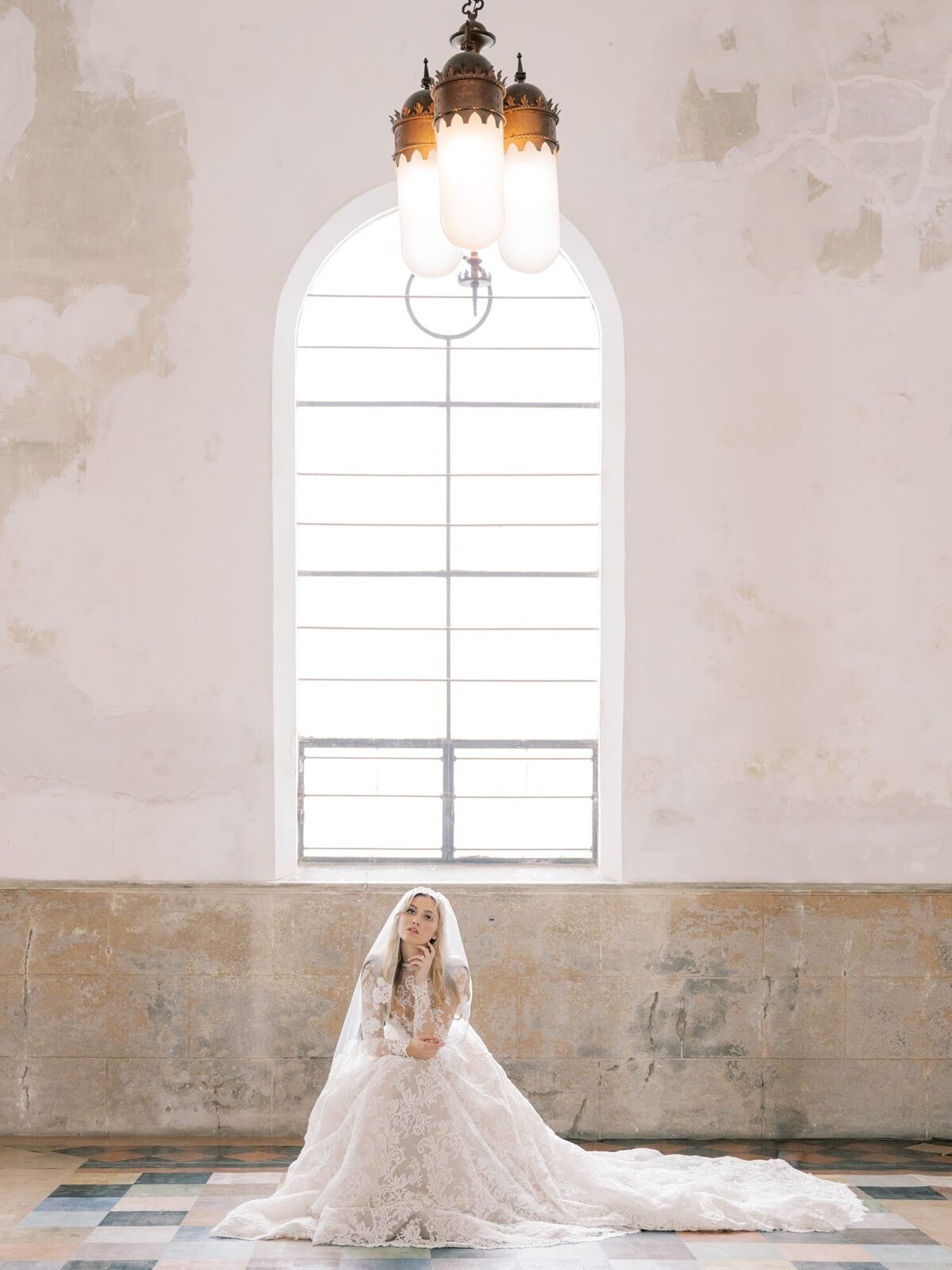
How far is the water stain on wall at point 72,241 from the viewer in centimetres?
534

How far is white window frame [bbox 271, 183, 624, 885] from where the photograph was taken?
5.42 metres

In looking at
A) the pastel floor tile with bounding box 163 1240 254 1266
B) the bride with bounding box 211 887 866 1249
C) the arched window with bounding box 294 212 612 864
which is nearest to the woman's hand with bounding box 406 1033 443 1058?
the bride with bounding box 211 887 866 1249

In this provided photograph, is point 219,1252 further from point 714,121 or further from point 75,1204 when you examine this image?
point 714,121

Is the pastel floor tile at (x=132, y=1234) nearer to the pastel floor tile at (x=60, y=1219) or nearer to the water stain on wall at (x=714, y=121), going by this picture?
the pastel floor tile at (x=60, y=1219)

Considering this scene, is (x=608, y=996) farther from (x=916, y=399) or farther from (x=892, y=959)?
(x=916, y=399)

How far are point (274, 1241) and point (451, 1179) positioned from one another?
0.63 m

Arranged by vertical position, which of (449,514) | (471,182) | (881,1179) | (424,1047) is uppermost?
(471,182)

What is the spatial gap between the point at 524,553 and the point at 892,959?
2565mm

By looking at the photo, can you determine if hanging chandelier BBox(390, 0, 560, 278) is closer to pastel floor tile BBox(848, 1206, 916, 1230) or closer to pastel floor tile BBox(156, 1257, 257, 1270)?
pastel floor tile BBox(156, 1257, 257, 1270)

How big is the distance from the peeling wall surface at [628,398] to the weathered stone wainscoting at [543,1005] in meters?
0.21

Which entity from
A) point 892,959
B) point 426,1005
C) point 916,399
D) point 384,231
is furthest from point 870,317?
point 426,1005

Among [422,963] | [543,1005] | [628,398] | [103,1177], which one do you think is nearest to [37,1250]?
[103,1177]

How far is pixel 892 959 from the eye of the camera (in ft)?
17.4

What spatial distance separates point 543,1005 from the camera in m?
5.26
